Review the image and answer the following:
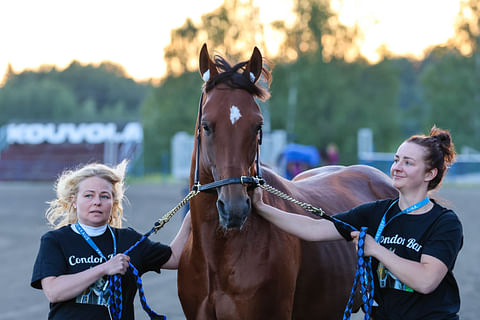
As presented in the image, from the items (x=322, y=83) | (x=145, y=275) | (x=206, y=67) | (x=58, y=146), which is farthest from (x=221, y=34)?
(x=206, y=67)

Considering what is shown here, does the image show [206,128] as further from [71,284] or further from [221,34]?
[221,34]

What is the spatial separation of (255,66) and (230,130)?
54 cm

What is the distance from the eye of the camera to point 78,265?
2.89 m

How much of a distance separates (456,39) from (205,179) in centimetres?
3721

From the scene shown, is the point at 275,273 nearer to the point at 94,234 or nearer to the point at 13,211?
the point at 94,234

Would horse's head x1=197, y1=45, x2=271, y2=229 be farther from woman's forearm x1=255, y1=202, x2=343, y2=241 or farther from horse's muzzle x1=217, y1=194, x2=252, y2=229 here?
woman's forearm x1=255, y1=202, x2=343, y2=241

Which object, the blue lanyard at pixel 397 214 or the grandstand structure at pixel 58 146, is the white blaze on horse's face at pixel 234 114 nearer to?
the blue lanyard at pixel 397 214

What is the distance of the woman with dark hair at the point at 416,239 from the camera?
102 inches

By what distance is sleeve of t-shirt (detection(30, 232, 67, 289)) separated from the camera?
2.83 metres

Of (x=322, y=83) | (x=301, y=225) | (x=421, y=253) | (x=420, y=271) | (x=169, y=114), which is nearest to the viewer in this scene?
(x=420, y=271)

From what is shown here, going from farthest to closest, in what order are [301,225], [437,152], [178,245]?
[178,245], [301,225], [437,152]

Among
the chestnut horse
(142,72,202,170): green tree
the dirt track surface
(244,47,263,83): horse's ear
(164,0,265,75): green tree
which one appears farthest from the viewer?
(142,72,202,170): green tree

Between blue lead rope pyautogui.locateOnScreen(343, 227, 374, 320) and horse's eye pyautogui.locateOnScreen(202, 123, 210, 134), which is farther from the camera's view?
horse's eye pyautogui.locateOnScreen(202, 123, 210, 134)

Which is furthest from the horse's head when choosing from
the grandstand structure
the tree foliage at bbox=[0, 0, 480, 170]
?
the grandstand structure
